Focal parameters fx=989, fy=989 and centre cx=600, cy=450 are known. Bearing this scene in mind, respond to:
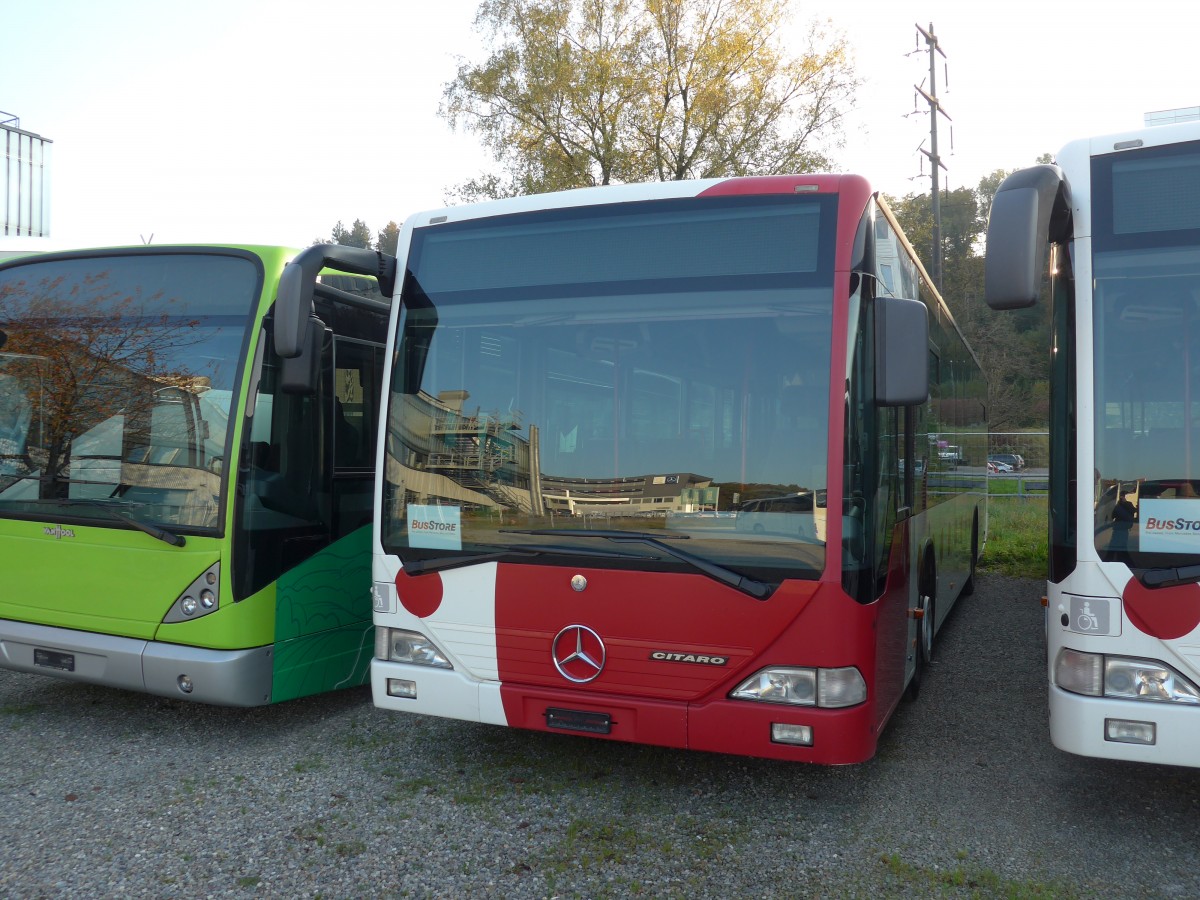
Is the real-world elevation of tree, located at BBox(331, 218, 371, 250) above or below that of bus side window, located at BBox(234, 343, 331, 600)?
above

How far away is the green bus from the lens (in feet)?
17.6

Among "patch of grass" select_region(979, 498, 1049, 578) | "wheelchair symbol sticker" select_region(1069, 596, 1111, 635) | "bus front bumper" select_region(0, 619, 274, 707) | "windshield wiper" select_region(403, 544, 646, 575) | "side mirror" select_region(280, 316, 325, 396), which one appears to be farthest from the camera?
"patch of grass" select_region(979, 498, 1049, 578)

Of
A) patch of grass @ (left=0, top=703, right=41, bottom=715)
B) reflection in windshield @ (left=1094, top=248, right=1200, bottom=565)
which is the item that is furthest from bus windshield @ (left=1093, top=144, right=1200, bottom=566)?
patch of grass @ (left=0, top=703, right=41, bottom=715)

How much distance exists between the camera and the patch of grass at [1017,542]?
12875mm

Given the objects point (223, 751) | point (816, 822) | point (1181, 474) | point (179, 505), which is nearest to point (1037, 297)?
point (1181, 474)

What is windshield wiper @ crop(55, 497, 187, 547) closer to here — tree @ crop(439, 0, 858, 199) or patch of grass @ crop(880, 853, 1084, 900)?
patch of grass @ crop(880, 853, 1084, 900)

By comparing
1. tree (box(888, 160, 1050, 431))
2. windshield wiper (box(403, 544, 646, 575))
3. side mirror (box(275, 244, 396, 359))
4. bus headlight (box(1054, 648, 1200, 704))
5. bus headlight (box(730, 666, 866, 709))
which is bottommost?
bus headlight (box(730, 666, 866, 709))

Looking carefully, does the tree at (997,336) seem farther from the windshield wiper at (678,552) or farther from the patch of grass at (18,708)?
the patch of grass at (18,708)

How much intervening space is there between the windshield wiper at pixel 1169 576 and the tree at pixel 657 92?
19.7 m

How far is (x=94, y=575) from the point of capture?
5.64 metres

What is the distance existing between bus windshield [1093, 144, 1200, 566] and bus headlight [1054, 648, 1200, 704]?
1.36ft

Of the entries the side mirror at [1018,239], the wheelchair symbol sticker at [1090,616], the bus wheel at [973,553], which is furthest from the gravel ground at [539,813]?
the bus wheel at [973,553]

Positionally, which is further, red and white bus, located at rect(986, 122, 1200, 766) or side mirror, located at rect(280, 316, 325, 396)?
side mirror, located at rect(280, 316, 325, 396)

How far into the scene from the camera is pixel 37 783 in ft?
16.3
